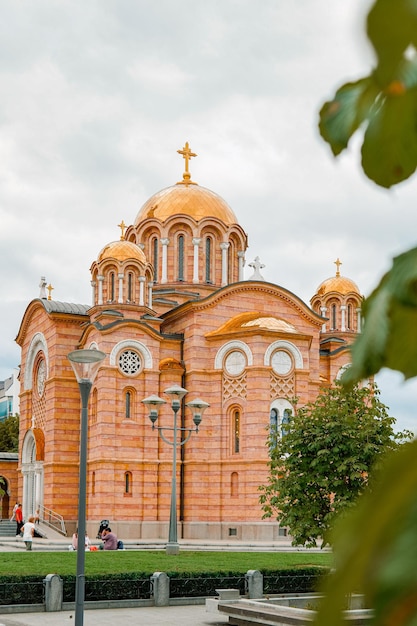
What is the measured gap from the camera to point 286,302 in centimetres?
3450

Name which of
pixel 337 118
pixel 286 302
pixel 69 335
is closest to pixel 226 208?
pixel 286 302

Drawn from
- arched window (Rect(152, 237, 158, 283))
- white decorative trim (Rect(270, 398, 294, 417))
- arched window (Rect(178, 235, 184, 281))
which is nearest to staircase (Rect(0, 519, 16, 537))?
arched window (Rect(152, 237, 158, 283))

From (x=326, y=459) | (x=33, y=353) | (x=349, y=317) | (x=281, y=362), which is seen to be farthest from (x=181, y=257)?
(x=326, y=459)

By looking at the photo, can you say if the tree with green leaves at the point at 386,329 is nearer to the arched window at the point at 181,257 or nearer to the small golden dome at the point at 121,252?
the small golden dome at the point at 121,252

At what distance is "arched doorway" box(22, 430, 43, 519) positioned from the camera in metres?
34.0

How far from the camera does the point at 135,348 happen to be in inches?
1251

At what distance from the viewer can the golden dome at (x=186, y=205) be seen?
36844 millimetres

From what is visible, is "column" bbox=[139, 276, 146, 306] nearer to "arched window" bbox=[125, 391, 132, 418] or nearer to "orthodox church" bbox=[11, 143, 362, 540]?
"orthodox church" bbox=[11, 143, 362, 540]

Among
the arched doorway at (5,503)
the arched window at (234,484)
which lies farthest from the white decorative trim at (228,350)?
the arched doorway at (5,503)

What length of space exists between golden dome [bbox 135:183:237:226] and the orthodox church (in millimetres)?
579

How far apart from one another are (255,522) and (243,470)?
1719 millimetres

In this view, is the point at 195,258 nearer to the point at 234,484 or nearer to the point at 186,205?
the point at 186,205

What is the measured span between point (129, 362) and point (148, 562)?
13.4 metres

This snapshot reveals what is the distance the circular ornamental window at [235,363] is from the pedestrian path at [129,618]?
1579 centimetres
